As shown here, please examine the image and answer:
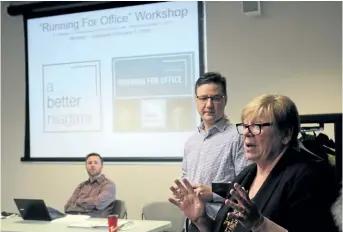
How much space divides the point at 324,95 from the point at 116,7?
2337 mm

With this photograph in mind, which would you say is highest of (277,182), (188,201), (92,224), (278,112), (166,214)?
(278,112)

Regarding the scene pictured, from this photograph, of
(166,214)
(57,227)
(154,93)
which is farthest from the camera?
(154,93)

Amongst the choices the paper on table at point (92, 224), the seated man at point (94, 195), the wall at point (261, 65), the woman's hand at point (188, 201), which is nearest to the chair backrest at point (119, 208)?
the seated man at point (94, 195)

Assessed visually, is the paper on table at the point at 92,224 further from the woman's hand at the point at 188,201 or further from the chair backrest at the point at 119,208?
the woman's hand at the point at 188,201

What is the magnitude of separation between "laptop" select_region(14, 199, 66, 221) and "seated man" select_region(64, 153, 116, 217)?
2.21ft

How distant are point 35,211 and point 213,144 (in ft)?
5.72

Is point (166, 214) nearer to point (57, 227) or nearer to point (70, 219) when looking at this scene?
point (70, 219)

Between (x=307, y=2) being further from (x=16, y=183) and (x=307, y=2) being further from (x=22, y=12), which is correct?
(x=16, y=183)

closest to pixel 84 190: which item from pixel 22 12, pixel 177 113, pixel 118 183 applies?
pixel 118 183

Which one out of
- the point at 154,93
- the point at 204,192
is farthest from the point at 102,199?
the point at 204,192

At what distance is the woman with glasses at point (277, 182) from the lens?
52.7 inches

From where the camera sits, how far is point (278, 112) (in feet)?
4.98

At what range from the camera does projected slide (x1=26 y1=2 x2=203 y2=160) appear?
4.66m

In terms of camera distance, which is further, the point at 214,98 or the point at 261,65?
the point at 261,65
